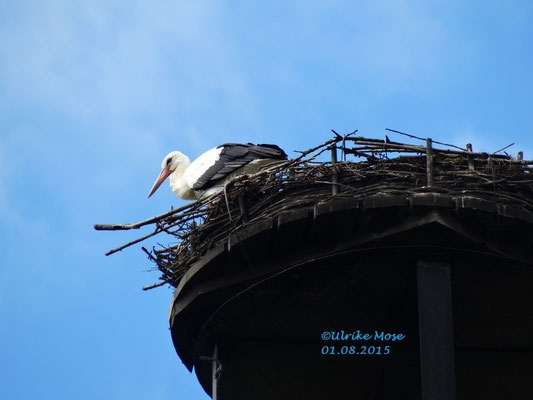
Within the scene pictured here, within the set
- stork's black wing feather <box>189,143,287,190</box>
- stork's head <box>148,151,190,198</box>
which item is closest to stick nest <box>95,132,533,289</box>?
stork's black wing feather <box>189,143,287,190</box>

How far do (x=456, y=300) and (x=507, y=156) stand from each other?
1404 mm

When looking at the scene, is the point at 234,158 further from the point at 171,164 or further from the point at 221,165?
the point at 171,164

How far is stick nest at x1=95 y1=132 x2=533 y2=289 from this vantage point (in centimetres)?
903

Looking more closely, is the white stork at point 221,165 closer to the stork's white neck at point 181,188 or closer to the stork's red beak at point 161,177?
the stork's white neck at point 181,188

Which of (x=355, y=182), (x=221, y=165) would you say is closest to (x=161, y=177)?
(x=221, y=165)

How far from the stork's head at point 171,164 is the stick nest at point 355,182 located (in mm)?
3385

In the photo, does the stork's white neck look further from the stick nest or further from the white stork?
the stick nest

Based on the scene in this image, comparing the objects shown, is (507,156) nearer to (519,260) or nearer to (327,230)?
(519,260)

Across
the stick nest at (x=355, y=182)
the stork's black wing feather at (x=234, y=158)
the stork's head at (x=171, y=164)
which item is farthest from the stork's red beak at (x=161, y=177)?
the stick nest at (x=355, y=182)

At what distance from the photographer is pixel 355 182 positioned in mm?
9305

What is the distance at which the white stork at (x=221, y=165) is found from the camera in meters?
11.4

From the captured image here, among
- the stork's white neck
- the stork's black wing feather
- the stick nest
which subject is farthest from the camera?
the stork's white neck

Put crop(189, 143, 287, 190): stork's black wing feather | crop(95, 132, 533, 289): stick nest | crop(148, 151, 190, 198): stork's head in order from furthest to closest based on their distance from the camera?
crop(148, 151, 190, 198): stork's head, crop(189, 143, 287, 190): stork's black wing feather, crop(95, 132, 533, 289): stick nest

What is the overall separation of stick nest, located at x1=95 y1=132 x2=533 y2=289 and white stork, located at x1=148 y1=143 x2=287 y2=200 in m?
1.57
